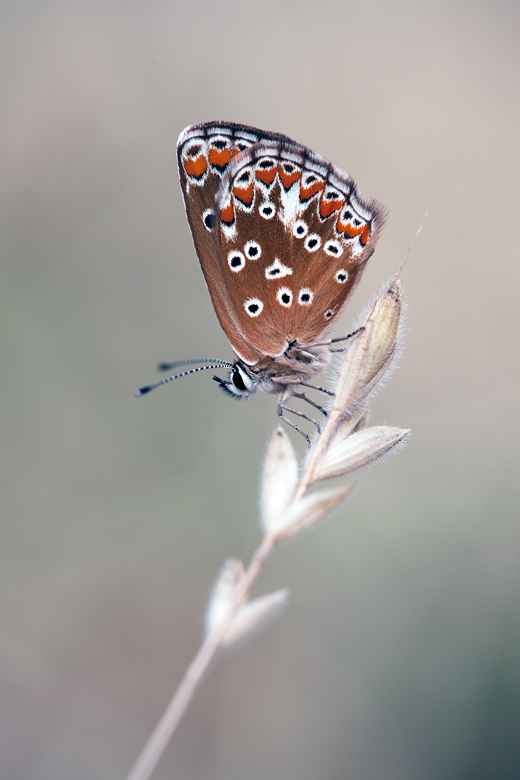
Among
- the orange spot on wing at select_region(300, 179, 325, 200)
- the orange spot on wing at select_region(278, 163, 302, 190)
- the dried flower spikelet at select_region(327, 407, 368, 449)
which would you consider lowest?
the dried flower spikelet at select_region(327, 407, 368, 449)

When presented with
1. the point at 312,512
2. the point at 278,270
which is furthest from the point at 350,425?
the point at 278,270

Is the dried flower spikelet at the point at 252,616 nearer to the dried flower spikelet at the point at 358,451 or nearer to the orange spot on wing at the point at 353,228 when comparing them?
the dried flower spikelet at the point at 358,451

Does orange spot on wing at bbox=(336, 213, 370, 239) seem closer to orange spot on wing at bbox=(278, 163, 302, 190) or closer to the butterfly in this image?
the butterfly

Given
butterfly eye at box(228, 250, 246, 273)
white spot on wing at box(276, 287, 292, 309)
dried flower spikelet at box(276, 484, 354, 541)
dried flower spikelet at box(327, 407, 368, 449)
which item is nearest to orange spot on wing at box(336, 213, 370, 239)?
white spot on wing at box(276, 287, 292, 309)

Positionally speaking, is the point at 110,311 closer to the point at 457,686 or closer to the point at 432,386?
the point at 432,386

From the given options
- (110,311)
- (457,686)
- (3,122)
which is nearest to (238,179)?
(110,311)

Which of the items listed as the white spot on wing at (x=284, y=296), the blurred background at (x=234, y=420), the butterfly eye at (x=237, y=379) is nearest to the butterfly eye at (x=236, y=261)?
the white spot on wing at (x=284, y=296)

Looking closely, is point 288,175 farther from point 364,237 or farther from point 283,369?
point 283,369
